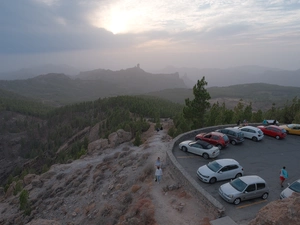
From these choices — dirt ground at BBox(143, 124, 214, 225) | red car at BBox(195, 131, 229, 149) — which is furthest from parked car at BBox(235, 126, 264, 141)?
dirt ground at BBox(143, 124, 214, 225)

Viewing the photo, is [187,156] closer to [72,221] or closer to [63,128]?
[72,221]

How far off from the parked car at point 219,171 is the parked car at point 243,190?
1.75 m

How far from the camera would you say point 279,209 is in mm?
9898

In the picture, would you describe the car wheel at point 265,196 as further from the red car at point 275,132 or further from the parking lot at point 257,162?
the red car at point 275,132

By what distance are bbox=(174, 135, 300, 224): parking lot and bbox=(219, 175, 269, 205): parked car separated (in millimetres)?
375

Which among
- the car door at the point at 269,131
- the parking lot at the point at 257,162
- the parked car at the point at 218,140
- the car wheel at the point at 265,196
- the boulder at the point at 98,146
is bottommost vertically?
the boulder at the point at 98,146

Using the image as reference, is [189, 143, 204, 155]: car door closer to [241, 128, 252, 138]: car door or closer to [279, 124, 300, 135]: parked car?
[241, 128, 252, 138]: car door

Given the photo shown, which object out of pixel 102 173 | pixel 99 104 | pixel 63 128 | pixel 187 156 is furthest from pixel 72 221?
pixel 99 104

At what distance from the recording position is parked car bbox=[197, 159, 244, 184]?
16922mm

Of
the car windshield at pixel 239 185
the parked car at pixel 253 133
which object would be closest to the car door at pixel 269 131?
the parked car at pixel 253 133

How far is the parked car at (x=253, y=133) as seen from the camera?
1054 inches

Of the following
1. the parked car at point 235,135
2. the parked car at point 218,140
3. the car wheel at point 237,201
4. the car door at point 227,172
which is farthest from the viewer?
the parked car at point 235,135

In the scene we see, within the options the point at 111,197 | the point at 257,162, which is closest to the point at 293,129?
the point at 257,162

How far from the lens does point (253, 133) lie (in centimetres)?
2703
